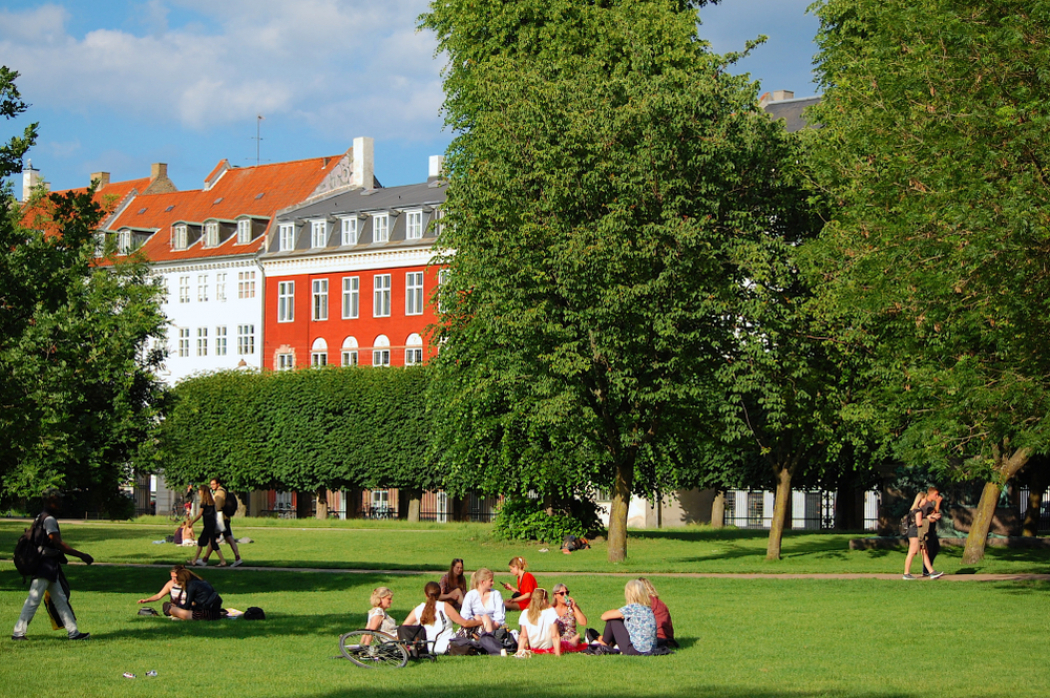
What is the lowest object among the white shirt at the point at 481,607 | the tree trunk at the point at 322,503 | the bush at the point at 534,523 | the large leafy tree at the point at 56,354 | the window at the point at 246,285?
the tree trunk at the point at 322,503

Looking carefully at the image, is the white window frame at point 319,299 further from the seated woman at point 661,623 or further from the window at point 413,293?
the seated woman at point 661,623

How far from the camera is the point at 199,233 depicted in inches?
3332

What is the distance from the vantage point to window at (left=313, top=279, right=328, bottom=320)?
76.0 m

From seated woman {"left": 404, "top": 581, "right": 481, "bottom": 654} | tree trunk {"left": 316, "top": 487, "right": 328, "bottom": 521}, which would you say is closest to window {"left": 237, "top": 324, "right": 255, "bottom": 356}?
tree trunk {"left": 316, "top": 487, "right": 328, "bottom": 521}

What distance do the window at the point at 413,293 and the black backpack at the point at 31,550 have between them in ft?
183

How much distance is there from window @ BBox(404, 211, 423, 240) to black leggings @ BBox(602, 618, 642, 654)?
57.5 m

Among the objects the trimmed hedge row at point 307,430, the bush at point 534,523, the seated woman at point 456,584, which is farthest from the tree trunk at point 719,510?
the seated woman at point 456,584

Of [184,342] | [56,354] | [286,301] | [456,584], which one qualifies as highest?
[286,301]

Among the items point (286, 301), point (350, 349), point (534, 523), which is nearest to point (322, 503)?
point (350, 349)

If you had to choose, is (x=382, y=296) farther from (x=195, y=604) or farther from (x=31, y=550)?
(x=31, y=550)

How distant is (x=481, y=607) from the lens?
1706 cm

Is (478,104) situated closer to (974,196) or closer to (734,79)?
(734,79)

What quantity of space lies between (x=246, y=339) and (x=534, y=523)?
41.1 meters

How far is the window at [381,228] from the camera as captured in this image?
74.3 metres
